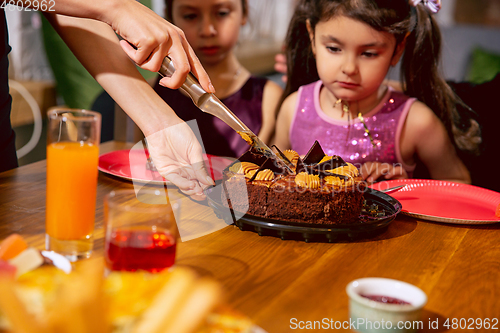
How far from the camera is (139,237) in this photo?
72cm

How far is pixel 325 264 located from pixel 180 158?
2.13ft

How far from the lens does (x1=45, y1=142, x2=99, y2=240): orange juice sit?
2.56 ft

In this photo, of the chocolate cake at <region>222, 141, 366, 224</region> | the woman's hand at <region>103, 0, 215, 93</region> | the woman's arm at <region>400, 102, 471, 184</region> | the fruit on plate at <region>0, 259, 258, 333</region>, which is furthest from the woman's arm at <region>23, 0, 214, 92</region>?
the woman's arm at <region>400, 102, 471, 184</region>

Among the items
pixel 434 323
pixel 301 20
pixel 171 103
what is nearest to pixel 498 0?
pixel 301 20

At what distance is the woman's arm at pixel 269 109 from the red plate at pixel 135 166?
0.76m

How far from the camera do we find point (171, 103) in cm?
246

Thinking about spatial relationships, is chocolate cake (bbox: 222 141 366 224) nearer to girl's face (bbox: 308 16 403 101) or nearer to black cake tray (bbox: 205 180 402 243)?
black cake tray (bbox: 205 180 402 243)

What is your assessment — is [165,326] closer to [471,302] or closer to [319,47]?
[471,302]

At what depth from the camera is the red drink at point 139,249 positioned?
71 centimetres

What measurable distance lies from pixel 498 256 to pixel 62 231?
92 centimetres

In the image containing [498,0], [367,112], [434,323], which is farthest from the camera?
[498,0]

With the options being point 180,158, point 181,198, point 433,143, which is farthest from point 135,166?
point 433,143

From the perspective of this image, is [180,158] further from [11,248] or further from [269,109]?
[269,109]

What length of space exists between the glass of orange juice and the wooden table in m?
0.09
